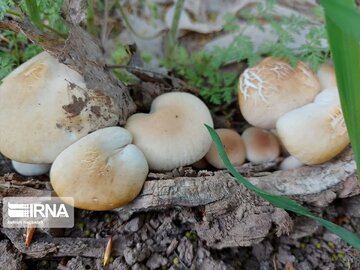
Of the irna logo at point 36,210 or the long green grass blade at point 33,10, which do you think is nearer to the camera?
the irna logo at point 36,210

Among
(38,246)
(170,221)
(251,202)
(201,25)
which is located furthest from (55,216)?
(201,25)

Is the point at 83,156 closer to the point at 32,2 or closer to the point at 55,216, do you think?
the point at 55,216

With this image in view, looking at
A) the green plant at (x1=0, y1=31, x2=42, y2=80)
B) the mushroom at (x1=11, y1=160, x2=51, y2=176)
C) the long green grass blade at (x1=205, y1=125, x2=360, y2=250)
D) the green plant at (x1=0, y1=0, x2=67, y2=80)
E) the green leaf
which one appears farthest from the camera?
the green plant at (x1=0, y1=31, x2=42, y2=80)

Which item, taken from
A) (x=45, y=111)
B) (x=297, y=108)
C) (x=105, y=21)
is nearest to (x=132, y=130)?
(x=45, y=111)

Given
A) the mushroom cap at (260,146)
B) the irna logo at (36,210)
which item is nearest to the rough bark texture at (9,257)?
the irna logo at (36,210)

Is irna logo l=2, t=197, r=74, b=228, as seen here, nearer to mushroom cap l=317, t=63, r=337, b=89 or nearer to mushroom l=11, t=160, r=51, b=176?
mushroom l=11, t=160, r=51, b=176

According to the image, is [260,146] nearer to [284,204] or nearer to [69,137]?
[284,204]

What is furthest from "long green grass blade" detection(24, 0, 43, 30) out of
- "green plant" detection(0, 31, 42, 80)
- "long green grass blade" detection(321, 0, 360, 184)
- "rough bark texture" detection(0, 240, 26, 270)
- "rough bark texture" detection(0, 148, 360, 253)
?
"long green grass blade" detection(321, 0, 360, 184)

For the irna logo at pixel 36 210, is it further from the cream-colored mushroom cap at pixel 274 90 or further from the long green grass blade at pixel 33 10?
the cream-colored mushroom cap at pixel 274 90
